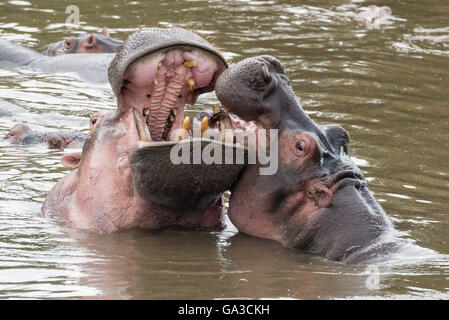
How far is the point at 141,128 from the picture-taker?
19.1ft

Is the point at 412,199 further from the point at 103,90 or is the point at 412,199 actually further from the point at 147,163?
the point at 103,90

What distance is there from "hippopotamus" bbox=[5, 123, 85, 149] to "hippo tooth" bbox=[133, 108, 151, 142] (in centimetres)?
365

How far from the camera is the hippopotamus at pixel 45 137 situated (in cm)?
949

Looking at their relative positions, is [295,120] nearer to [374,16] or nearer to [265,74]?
[265,74]

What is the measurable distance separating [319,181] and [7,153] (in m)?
4.21

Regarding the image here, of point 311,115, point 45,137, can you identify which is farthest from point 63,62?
Result: point 311,115

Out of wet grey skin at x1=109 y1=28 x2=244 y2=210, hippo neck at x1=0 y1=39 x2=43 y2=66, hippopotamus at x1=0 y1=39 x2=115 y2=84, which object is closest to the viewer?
wet grey skin at x1=109 y1=28 x2=244 y2=210

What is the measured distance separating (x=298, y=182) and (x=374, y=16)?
1088 cm

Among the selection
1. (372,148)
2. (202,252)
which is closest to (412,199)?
(372,148)

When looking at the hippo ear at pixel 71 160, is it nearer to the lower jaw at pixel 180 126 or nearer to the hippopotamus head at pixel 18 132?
the lower jaw at pixel 180 126

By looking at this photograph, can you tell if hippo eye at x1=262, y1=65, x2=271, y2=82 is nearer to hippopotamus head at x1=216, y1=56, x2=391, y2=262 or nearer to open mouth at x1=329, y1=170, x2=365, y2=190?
hippopotamus head at x1=216, y1=56, x2=391, y2=262

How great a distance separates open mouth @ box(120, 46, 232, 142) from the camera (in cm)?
568

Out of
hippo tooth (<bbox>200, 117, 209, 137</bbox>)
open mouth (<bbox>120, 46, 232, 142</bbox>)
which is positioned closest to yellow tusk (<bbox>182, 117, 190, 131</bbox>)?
open mouth (<bbox>120, 46, 232, 142</bbox>)
